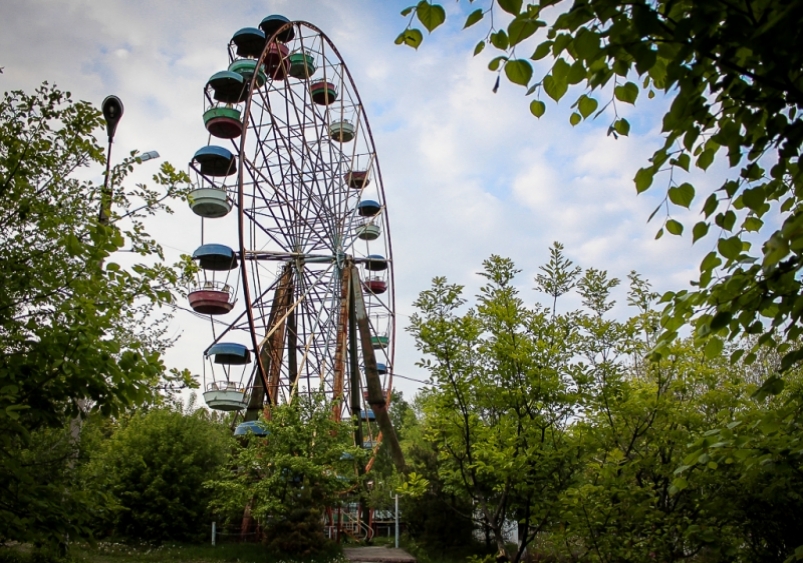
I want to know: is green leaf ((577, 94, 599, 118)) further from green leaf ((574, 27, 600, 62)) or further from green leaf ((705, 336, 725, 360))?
green leaf ((705, 336, 725, 360))

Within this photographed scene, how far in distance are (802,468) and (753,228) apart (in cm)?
286

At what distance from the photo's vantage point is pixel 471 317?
264 inches

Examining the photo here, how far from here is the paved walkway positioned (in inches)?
778

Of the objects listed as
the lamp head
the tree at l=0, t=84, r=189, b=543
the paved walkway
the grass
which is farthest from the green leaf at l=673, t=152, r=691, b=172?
the paved walkway

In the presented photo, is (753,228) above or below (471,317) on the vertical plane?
below

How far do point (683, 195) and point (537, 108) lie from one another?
0.60 m

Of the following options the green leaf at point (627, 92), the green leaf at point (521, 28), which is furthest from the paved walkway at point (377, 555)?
the green leaf at point (521, 28)

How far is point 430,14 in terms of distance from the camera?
2.27 metres

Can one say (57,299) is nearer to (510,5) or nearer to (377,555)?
(510,5)

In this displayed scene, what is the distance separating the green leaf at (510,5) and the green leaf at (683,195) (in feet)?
2.79

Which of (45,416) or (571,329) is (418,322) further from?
(45,416)

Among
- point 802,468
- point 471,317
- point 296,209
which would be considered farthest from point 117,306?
point 296,209

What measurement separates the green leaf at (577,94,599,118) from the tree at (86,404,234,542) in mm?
18962

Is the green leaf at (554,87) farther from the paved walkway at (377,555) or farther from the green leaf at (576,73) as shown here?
the paved walkway at (377,555)
